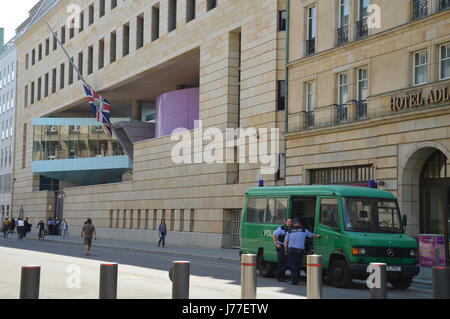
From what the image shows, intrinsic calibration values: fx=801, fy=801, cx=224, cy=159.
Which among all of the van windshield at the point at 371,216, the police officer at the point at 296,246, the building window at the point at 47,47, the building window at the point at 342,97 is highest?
the building window at the point at 47,47

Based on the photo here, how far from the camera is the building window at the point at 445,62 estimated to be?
2841 centimetres

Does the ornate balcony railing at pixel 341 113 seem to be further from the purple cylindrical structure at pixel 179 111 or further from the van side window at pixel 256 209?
the purple cylindrical structure at pixel 179 111

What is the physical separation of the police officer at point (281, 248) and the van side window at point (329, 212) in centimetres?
95

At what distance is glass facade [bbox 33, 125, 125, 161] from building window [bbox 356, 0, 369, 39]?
34.0m

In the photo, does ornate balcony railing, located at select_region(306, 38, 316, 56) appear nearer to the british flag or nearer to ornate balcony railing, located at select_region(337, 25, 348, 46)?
ornate balcony railing, located at select_region(337, 25, 348, 46)

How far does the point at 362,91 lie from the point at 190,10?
19.1 metres

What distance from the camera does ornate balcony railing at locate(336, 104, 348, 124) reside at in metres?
33.7

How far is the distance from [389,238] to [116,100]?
48301mm

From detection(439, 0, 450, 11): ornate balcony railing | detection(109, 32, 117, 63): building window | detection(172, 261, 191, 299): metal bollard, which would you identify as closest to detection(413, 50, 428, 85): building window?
detection(439, 0, 450, 11): ornate balcony railing

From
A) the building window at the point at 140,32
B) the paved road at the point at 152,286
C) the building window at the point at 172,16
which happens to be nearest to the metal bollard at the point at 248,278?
the paved road at the point at 152,286

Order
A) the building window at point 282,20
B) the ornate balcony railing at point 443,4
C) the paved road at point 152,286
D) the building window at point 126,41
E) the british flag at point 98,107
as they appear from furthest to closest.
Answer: the building window at point 126,41 → the british flag at point 98,107 → the building window at point 282,20 → the ornate balcony railing at point 443,4 → the paved road at point 152,286

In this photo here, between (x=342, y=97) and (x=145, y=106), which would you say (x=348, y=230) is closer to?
(x=342, y=97)

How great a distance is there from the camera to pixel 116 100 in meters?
66.0
